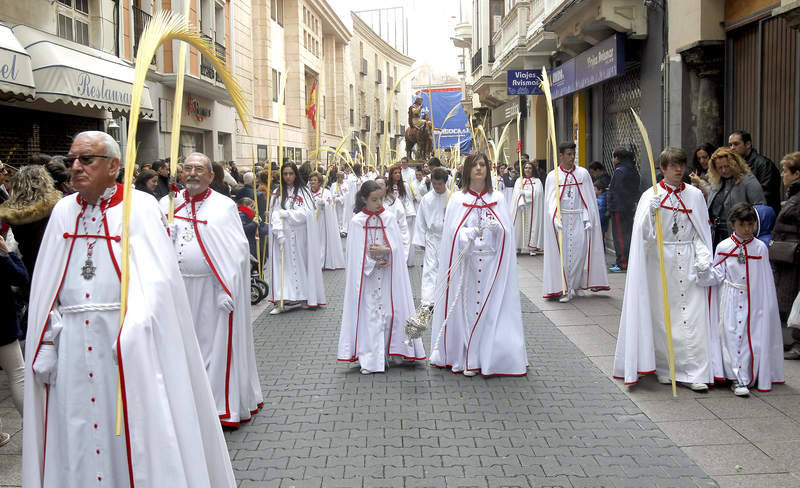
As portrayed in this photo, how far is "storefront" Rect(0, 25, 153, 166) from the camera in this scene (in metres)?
11.8

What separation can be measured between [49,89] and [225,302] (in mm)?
9789

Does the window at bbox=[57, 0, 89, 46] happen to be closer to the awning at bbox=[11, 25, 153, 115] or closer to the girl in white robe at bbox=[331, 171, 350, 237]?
the awning at bbox=[11, 25, 153, 115]

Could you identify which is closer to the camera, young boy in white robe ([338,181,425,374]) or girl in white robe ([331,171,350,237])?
young boy in white robe ([338,181,425,374])

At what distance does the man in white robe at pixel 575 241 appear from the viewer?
34.7ft

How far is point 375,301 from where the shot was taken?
711 centimetres

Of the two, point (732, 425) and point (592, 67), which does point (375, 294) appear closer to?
point (732, 425)

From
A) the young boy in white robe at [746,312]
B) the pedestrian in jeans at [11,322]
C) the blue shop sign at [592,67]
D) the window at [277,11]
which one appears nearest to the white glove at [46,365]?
the pedestrian in jeans at [11,322]

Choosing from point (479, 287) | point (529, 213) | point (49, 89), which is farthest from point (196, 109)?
point (479, 287)

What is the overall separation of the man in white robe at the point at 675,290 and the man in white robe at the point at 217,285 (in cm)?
304

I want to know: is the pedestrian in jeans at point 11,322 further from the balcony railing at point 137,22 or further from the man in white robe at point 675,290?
the balcony railing at point 137,22

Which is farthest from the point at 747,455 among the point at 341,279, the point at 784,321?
the point at 341,279

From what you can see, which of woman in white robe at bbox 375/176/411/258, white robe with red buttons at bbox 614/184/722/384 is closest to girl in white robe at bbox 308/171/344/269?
woman in white robe at bbox 375/176/411/258

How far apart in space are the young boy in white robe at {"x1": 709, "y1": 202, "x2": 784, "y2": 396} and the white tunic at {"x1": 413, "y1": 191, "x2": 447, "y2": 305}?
11.0 ft

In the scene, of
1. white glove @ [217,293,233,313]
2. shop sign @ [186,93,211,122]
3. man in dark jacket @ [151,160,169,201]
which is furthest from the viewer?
shop sign @ [186,93,211,122]
